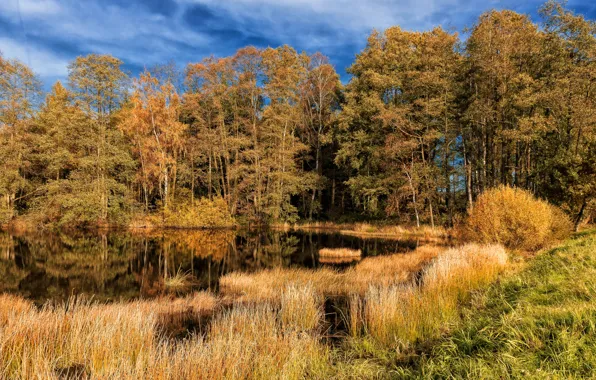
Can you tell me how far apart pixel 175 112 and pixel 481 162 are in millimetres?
32120

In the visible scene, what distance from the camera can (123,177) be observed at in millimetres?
37531

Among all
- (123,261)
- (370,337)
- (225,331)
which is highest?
(225,331)

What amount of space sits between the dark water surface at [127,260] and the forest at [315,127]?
8439 mm

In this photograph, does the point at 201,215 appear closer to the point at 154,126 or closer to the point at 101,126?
the point at 154,126

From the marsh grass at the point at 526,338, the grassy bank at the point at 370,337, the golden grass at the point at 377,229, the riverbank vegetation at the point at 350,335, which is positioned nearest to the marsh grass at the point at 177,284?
the riverbank vegetation at the point at 350,335

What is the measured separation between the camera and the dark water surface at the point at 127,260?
12477 millimetres

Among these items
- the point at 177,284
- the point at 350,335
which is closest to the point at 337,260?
the point at 177,284

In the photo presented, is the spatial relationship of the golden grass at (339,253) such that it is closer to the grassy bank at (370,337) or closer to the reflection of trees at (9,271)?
the grassy bank at (370,337)

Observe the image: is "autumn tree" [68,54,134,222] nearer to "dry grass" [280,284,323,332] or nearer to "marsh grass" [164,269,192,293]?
"marsh grass" [164,269,192,293]

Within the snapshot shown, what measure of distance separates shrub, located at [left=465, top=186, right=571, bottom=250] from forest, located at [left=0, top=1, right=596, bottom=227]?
7648 millimetres

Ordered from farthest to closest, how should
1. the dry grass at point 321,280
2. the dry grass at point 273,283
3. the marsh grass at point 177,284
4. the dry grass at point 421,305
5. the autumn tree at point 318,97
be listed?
the autumn tree at point 318,97, the marsh grass at point 177,284, the dry grass at point 321,280, the dry grass at point 273,283, the dry grass at point 421,305

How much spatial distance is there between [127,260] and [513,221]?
63.7 ft

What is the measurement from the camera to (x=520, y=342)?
4449 mm

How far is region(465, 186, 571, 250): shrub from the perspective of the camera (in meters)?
13.8
